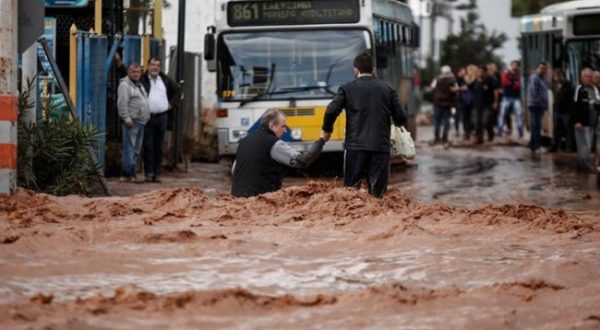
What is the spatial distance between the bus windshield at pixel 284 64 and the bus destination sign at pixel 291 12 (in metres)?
0.21

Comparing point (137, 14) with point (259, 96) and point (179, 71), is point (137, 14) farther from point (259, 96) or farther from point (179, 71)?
point (259, 96)

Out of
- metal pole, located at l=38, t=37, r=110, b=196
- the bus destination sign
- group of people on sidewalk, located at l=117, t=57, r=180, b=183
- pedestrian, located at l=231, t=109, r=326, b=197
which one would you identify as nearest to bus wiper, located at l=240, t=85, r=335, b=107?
the bus destination sign

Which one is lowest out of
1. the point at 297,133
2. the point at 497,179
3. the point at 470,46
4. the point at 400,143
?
the point at 497,179

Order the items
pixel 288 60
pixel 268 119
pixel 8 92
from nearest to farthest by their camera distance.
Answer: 1. pixel 268 119
2. pixel 8 92
3. pixel 288 60

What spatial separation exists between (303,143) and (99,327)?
16.2m

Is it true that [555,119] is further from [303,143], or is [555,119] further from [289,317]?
[289,317]

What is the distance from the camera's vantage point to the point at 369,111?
16047mm

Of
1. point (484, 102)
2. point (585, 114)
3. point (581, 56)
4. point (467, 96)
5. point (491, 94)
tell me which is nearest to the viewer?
point (585, 114)

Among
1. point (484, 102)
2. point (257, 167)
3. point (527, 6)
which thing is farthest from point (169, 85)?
point (527, 6)

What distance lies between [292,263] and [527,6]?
57.3m

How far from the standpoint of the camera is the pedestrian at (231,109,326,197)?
Result: 48.7 ft

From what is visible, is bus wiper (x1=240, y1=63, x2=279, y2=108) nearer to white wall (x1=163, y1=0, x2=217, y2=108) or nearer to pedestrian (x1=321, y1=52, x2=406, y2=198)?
white wall (x1=163, y1=0, x2=217, y2=108)

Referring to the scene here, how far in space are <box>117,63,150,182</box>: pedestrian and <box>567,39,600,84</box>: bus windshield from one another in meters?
9.97

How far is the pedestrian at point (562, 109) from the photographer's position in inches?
1141
